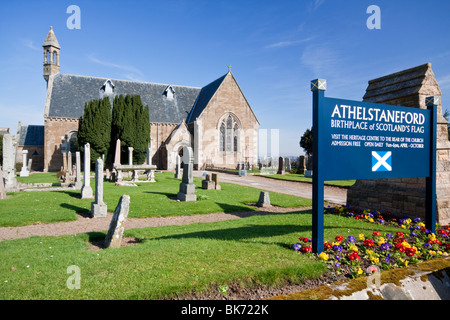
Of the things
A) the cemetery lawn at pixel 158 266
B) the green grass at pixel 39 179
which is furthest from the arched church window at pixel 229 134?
the cemetery lawn at pixel 158 266

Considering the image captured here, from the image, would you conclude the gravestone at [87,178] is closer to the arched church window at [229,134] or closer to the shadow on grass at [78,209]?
the shadow on grass at [78,209]

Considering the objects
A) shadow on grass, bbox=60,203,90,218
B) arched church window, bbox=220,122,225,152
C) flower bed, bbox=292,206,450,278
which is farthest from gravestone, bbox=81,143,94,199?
arched church window, bbox=220,122,225,152

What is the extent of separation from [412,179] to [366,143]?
3.23 m

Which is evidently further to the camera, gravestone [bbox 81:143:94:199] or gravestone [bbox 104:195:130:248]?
gravestone [bbox 81:143:94:199]

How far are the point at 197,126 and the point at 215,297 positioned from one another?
30210 millimetres

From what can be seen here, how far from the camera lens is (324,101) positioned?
174 inches

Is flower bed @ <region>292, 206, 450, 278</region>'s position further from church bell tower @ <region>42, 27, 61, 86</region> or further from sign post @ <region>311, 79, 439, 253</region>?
church bell tower @ <region>42, 27, 61, 86</region>

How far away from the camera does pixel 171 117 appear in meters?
35.5

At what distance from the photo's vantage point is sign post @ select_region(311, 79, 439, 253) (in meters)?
4.35

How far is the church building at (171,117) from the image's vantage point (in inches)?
1195

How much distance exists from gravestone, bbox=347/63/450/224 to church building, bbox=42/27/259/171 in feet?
85.2

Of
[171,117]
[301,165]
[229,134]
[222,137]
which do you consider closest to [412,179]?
[301,165]

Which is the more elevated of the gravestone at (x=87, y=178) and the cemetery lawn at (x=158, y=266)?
the gravestone at (x=87, y=178)

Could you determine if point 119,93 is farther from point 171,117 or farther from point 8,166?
point 8,166
